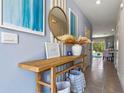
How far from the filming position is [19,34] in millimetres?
1313

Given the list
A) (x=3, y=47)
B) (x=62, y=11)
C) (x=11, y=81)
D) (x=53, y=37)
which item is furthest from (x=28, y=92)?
(x=62, y=11)

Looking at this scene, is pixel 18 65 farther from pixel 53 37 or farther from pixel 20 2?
pixel 53 37

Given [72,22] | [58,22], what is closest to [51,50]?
[58,22]

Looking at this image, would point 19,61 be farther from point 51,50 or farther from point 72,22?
point 72,22

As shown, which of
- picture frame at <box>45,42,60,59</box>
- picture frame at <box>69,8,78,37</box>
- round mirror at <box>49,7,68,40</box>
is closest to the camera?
picture frame at <box>45,42,60,59</box>

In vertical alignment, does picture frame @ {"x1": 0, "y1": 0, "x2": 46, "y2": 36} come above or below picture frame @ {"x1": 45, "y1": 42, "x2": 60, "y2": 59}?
above

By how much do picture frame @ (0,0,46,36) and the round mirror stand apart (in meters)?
0.30

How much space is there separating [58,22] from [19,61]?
49.4 inches

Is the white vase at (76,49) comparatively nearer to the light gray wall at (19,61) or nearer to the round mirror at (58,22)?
the round mirror at (58,22)

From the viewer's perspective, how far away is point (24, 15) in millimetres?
1362

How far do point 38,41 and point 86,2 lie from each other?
2.25 metres

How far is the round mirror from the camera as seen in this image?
204 centimetres

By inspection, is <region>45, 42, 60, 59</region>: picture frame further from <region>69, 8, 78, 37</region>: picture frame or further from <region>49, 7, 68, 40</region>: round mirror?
<region>69, 8, 78, 37</region>: picture frame

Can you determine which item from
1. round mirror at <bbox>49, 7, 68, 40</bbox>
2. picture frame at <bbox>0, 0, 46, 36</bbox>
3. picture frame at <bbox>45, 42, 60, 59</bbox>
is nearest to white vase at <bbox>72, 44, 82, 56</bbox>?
round mirror at <bbox>49, 7, 68, 40</bbox>
